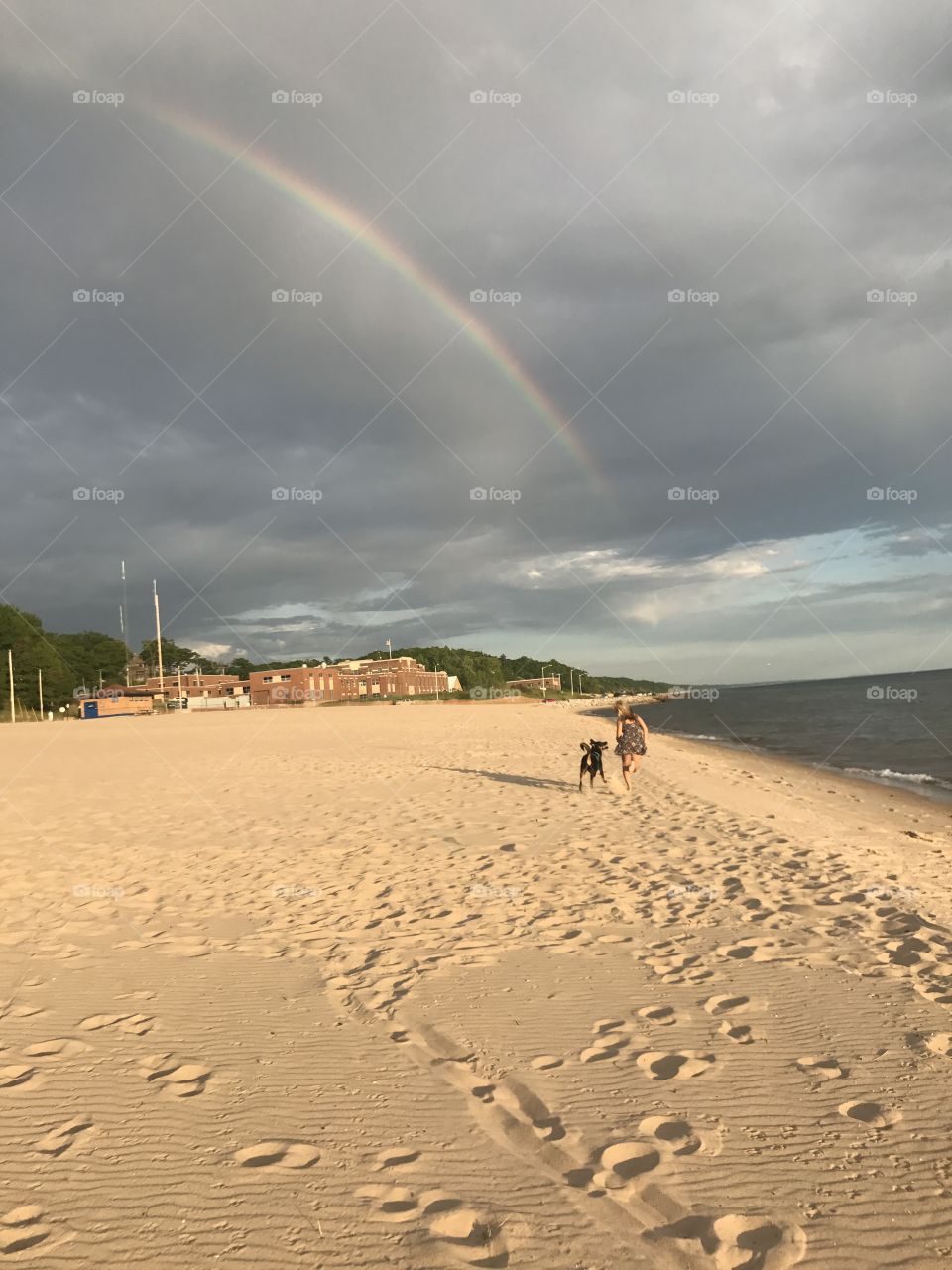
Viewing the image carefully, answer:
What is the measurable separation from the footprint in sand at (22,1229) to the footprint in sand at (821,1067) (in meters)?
4.10

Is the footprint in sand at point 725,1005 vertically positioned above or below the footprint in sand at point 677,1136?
below

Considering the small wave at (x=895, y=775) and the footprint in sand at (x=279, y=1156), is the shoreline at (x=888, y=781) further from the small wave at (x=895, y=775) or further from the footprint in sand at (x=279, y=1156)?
the footprint in sand at (x=279, y=1156)

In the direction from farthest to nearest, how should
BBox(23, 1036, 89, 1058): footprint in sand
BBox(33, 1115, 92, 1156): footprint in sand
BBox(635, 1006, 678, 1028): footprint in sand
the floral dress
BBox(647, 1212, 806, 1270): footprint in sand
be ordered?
1. the floral dress
2. BBox(635, 1006, 678, 1028): footprint in sand
3. BBox(23, 1036, 89, 1058): footprint in sand
4. BBox(33, 1115, 92, 1156): footprint in sand
5. BBox(647, 1212, 806, 1270): footprint in sand

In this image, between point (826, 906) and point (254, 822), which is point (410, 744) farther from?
point (826, 906)

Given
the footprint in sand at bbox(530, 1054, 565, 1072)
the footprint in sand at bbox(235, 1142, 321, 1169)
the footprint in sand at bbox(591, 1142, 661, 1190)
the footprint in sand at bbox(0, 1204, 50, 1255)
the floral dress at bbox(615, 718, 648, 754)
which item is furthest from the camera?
the floral dress at bbox(615, 718, 648, 754)

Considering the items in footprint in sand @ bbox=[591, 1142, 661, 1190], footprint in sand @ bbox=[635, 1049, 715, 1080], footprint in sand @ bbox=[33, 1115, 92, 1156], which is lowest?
footprint in sand @ bbox=[635, 1049, 715, 1080]

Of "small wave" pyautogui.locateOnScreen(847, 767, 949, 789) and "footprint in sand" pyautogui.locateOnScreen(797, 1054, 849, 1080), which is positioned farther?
"small wave" pyautogui.locateOnScreen(847, 767, 949, 789)

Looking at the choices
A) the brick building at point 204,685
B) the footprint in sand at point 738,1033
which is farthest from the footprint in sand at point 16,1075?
the brick building at point 204,685

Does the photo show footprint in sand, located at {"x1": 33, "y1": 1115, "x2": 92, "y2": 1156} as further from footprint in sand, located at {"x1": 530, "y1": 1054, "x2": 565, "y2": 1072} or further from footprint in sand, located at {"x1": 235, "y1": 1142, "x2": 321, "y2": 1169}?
footprint in sand, located at {"x1": 530, "y1": 1054, "x2": 565, "y2": 1072}

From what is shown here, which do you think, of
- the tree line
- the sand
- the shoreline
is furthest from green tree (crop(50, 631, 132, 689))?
the sand

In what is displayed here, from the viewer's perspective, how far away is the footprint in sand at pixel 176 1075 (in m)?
4.45

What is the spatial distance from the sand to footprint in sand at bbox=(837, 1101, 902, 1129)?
0.07 ft

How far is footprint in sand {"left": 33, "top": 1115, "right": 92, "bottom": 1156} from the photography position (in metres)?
3.86

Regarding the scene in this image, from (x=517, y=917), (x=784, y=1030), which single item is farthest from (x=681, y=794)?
(x=784, y=1030)
